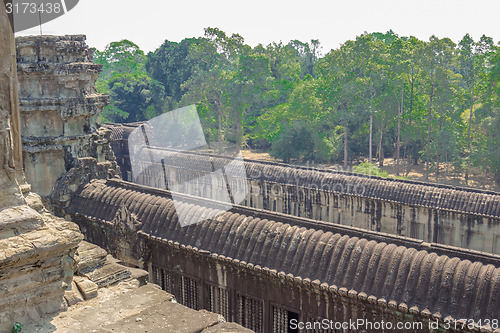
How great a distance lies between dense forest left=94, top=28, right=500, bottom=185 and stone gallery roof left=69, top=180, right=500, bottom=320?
60.8 feet

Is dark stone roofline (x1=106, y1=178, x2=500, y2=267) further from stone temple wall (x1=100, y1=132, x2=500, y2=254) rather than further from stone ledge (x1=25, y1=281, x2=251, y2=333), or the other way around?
stone temple wall (x1=100, y1=132, x2=500, y2=254)

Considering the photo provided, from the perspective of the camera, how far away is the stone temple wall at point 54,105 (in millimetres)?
13586

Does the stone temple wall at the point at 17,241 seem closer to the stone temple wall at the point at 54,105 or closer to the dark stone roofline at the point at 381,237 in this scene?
the dark stone roofline at the point at 381,237

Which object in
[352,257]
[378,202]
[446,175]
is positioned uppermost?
[352,257]

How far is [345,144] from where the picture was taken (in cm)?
3091

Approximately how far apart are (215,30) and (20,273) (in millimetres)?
41834

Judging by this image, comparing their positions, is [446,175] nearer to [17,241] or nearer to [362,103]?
[362,103]

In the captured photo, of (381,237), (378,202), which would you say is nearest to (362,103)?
(378,202)

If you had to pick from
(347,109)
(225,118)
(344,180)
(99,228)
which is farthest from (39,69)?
(225,118)

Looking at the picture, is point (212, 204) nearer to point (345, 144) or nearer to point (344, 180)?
point (344, 180)

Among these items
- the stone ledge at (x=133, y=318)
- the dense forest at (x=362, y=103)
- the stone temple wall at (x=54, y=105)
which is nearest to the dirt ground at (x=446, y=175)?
the dense forest at (x=362, y=103)

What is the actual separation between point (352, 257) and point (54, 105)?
32.3 feet

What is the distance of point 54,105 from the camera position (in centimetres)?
1390

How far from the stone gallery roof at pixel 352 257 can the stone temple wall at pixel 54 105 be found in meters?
3.83
